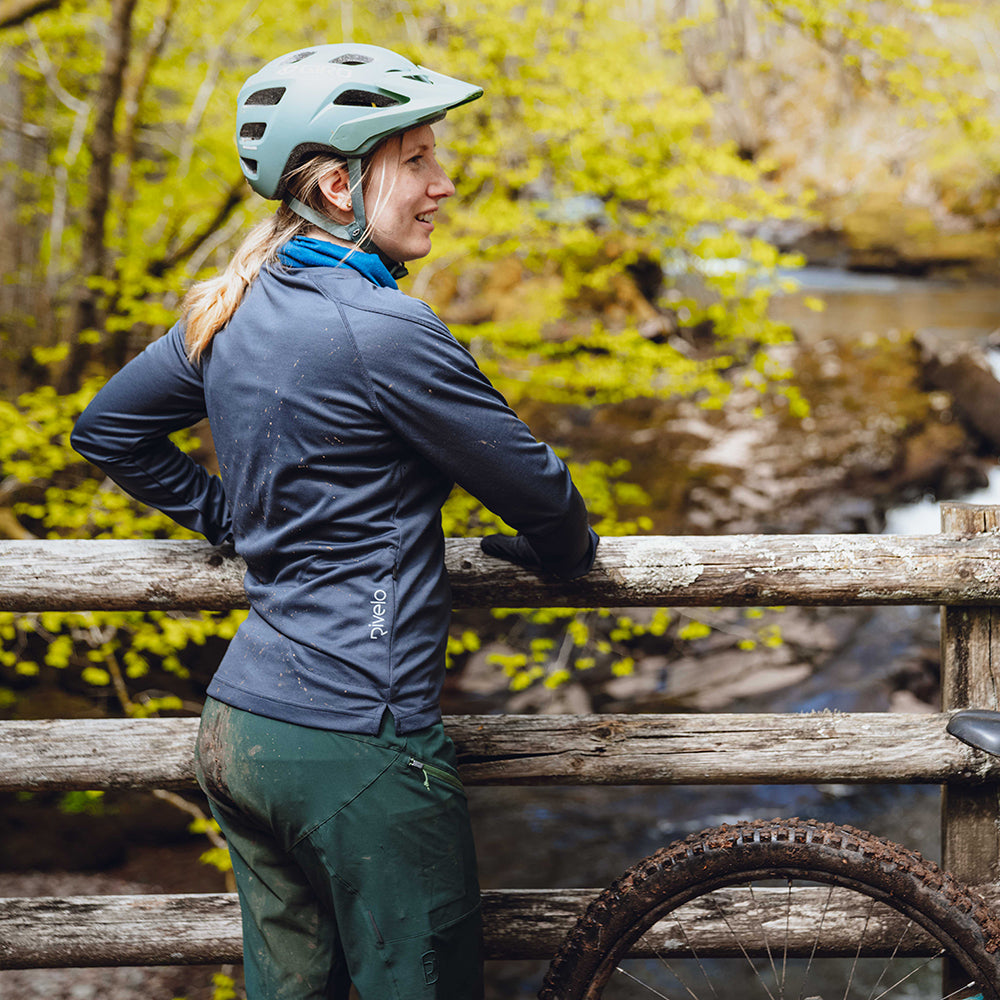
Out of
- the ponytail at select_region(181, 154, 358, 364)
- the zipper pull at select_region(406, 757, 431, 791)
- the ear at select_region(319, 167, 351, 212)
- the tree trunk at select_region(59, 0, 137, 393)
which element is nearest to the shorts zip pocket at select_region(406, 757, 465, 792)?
the zipper pull at select_region(406, 757, 431, 791)

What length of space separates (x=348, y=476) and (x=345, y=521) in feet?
0.25

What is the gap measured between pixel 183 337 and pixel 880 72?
557 centimetres

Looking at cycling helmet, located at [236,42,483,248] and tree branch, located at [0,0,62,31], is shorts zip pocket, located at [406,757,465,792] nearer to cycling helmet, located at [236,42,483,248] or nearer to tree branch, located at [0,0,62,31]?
cycling helmet, located at [236,42,483,248]

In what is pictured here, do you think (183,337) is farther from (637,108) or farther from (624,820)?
(624,820)

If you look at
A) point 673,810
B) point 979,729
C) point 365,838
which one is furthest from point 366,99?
point 673,810

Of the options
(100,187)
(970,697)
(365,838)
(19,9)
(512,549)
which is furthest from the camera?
(100,187)

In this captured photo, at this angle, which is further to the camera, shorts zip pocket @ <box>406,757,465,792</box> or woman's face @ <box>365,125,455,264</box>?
woman's face @ <box>365,125,455,264</box>

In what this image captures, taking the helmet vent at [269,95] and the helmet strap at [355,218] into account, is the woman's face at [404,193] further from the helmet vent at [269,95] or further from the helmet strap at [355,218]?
the helmet vent at [269,95]

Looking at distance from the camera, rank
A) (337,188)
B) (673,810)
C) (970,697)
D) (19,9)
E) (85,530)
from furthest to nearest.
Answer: (673,810)
(85,530)
(19,9)
(970,697)
(337,188)

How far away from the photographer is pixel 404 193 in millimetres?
1736

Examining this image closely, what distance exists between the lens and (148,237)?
7051 millimetres

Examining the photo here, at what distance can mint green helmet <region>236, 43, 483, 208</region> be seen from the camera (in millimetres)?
Answer: 1669

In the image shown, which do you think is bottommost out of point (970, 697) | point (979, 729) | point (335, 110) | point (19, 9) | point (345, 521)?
point (970, 697)

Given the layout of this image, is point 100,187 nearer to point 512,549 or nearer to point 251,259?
point 251,259
